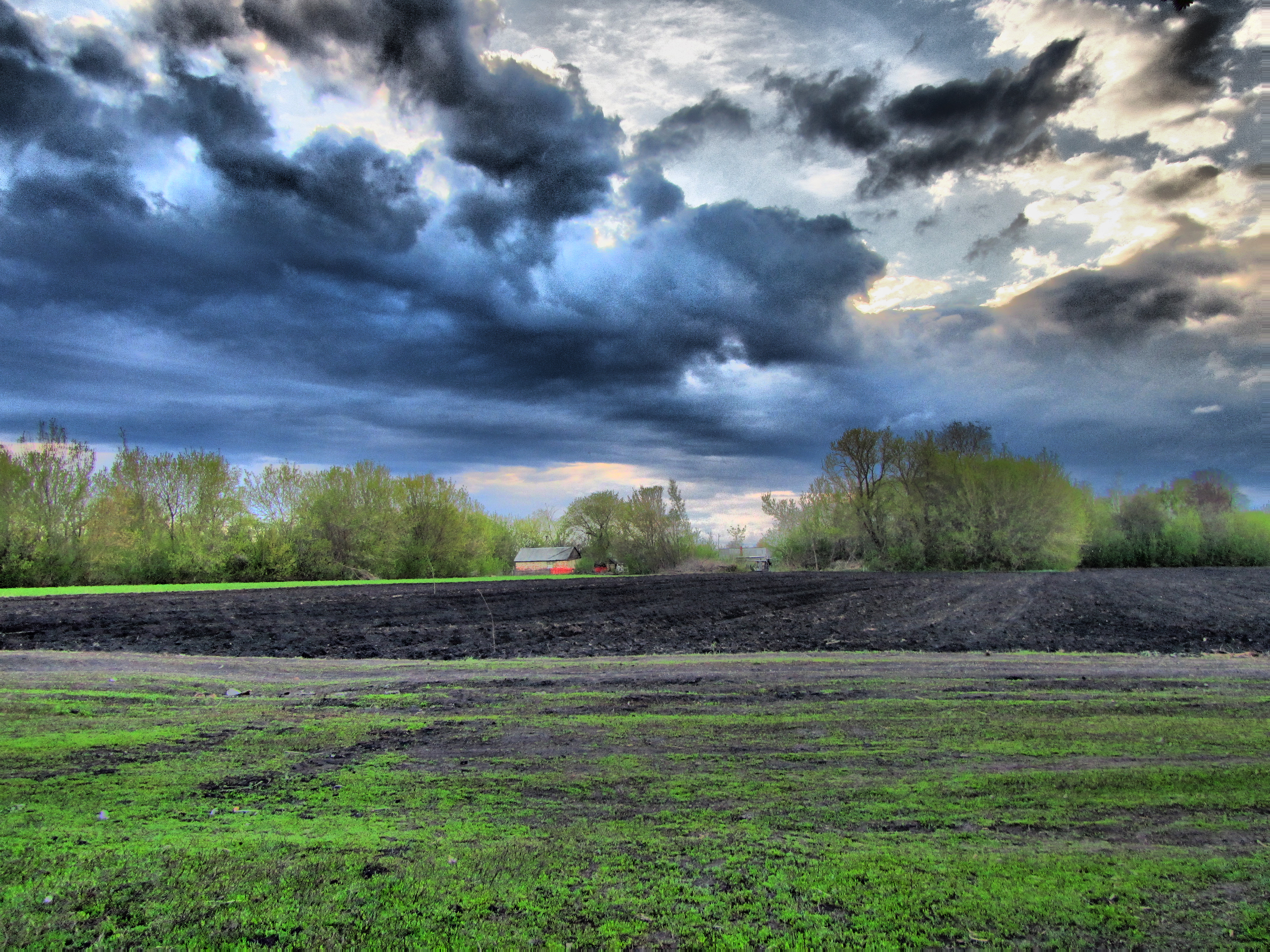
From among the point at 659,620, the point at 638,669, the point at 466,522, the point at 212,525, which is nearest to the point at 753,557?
the point at 466,522

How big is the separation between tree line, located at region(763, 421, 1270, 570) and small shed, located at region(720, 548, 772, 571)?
13.9m

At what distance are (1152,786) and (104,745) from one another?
9.23m

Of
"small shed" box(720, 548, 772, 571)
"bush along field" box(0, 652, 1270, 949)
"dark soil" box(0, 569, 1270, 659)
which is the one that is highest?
"small shed" box(720, 548, 772, 571)

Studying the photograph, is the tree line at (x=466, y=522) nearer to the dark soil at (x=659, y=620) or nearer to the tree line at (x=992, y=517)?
the tree line at (x=992, y=517)

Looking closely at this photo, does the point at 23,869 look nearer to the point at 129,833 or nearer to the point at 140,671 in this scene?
the point at 129,833

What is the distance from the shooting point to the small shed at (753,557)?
9075cm

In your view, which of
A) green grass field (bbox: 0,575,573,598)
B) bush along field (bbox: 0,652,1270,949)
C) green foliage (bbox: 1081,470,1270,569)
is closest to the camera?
bush along field (bbox: 0,652,1270,949)

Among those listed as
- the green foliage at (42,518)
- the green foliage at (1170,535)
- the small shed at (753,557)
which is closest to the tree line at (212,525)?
the green foliage at (42,518)

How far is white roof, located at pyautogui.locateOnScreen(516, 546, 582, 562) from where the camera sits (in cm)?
12300

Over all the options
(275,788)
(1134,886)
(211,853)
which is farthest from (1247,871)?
(275,788)

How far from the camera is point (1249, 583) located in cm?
3866

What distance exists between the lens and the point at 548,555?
423ft

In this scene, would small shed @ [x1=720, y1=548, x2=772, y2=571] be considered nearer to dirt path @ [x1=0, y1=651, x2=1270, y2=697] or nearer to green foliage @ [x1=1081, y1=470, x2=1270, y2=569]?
green foliage @ [x1=1081, y1=470, x2=1270, y2=569]

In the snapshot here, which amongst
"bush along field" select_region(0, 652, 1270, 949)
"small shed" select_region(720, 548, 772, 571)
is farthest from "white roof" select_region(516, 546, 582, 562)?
"bush along field" select_region(0, 652, 1270, 949)
